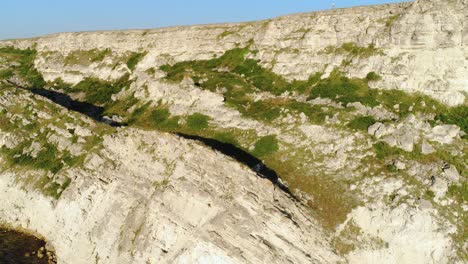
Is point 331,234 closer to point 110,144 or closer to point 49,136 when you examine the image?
point 110,144

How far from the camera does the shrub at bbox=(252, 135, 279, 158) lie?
131ft

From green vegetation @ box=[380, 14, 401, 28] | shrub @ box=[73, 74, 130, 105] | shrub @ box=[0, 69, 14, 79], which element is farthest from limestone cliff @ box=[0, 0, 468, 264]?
shrub @ box=[0, 69, 14, 79]

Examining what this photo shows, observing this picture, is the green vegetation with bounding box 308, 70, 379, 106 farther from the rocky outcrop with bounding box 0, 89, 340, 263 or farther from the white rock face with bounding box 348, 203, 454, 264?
the rocky outcrop with bounding box 0, 89, 340, 263

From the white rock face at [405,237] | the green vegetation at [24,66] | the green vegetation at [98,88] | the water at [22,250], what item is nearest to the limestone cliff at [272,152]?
the white rock face at [405,237]

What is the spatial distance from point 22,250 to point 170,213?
Result: 47.8 feet

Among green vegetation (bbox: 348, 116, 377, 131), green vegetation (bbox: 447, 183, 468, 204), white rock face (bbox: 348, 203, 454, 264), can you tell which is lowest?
white rock face (bbox: 348, 203, 454, 264)

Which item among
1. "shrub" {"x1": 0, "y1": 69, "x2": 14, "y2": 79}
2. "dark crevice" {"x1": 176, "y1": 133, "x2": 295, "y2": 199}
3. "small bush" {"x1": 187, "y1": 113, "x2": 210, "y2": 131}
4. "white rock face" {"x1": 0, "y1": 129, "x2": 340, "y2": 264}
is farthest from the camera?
"shrub" {"x1": 0, "y1": 69, "x2": 14, "y2": 79}

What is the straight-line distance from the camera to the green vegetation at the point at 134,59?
69031 mm

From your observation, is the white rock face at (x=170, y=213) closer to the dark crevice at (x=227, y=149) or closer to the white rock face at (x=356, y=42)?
the dark crevice at (x=227, y=149)

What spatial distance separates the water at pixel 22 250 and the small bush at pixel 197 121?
19077mm

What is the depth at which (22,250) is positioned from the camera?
115 ft

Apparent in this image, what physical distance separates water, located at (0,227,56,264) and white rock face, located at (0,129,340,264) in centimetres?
91

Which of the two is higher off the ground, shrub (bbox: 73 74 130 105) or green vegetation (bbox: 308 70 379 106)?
green vegetation (bbox: 308 70 379 106)

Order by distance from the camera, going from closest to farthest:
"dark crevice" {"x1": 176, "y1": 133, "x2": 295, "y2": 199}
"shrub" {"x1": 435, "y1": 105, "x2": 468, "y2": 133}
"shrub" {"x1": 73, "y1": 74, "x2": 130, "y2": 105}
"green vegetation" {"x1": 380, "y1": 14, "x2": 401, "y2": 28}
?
"dark crevice" {"x1": 176, "y1": 133, "x2": 295, "y2": 199} → "shrub" {"x1": 435, "y1": 105, "x2": 468, "y2": 133} → "green vegetation" {"x1": 380, "y1": 14, "x2": 401, "y2": 28} → "shrub" {"x1": 73, "y1": 74, "x2": 130, "y2": 105}
